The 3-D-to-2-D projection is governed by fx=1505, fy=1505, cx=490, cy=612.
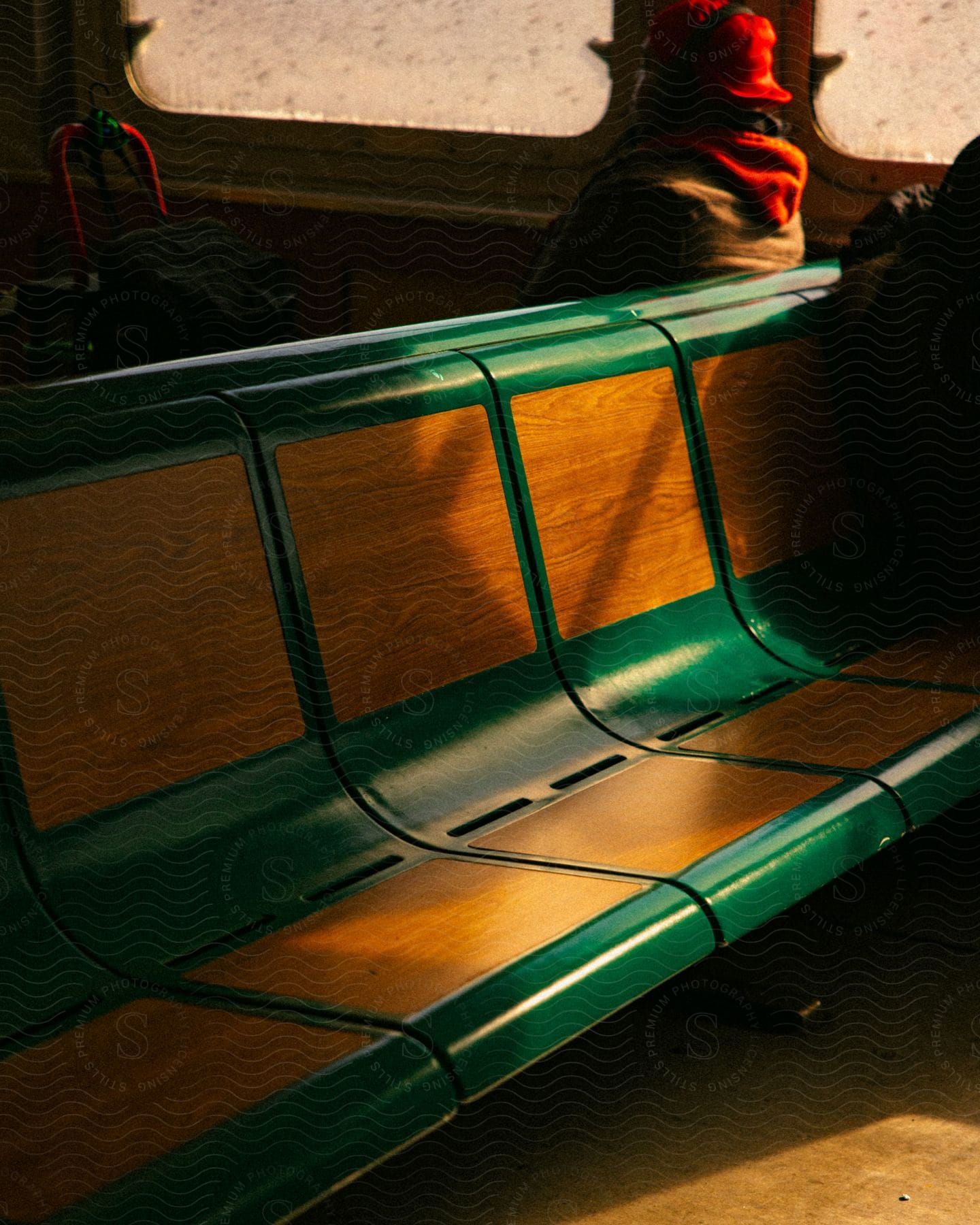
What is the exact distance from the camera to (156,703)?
5.43ft

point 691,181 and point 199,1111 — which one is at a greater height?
point 691,181

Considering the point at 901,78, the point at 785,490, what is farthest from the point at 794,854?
the point at 901,78

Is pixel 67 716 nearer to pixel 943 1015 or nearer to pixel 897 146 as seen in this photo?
pixel 943 1015

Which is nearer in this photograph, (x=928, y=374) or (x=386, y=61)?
(x=928, y=374)


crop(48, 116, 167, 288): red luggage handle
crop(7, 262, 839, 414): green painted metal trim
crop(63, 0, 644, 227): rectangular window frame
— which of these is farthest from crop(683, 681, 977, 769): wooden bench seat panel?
crop(48, 116, 167, 288): red luggage handle

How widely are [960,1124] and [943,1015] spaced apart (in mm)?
296

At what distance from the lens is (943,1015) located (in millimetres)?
2047

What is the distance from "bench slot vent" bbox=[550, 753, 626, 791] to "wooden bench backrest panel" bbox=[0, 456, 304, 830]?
1.30ft

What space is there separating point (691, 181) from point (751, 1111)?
1.83 metres

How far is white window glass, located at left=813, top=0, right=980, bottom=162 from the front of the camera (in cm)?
383

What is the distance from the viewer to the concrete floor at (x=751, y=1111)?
5.31 ft

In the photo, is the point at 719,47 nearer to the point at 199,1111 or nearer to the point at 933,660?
the point at 933,660

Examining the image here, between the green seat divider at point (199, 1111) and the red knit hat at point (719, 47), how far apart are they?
2.28 meters

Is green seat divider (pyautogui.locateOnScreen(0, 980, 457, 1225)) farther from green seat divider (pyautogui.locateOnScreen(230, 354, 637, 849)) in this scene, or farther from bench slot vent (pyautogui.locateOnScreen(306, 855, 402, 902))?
green seat divider (pyautogui.locateOnScreen(230, 354, 637, 849))
